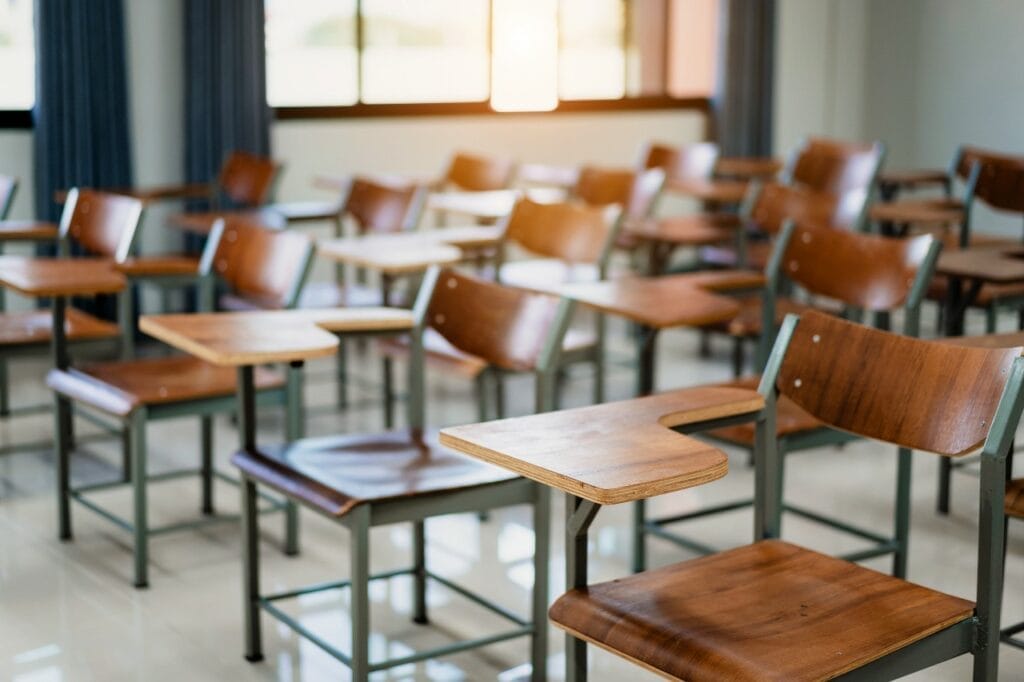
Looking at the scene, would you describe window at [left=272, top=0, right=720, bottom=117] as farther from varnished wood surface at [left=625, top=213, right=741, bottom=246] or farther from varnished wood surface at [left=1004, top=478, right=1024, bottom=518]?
varnished wood surface at [left=1004, top=478, right=1024, bottom=518]

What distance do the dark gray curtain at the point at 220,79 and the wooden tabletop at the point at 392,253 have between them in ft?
6.88

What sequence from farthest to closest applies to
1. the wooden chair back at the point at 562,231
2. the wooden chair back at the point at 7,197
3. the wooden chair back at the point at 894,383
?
the wooden chair back at the point at 7,197, the wooden chair back at the point at 562,231, the wooden chair back at the point at 894,383

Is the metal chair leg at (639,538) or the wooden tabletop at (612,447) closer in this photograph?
the wooden tabletop at (612,447)

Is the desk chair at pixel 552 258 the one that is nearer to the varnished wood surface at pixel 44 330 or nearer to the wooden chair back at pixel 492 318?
the wooden chair back at pixel 492 318

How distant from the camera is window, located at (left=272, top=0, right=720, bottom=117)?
6863 mm

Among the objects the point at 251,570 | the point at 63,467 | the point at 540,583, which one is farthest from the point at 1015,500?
the point at 63,467

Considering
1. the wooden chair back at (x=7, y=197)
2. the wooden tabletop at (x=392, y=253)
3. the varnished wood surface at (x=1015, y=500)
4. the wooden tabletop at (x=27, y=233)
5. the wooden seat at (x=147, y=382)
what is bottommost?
the varnished wood surface at (x=1015, y=500)

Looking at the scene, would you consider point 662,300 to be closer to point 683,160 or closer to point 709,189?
point 709,189

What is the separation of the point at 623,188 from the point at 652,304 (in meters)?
2.18

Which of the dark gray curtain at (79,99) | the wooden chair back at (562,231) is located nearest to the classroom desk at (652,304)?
the wooden chair back at (562,231)

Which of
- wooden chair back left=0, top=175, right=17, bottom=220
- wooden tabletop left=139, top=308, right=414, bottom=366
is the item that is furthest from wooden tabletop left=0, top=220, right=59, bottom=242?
wooden tabletop left=139, top=308, right=414, bottom=366

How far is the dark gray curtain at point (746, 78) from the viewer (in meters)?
7.99

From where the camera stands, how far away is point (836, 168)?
589 centimetres

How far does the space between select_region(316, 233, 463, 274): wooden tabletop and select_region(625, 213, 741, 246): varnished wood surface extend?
3.13 feet
